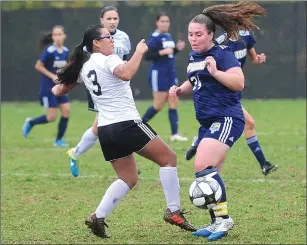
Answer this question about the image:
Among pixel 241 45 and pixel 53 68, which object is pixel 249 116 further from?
pixel 53 68

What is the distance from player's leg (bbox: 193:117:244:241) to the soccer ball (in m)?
0.07

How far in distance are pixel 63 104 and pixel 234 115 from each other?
7251 mm

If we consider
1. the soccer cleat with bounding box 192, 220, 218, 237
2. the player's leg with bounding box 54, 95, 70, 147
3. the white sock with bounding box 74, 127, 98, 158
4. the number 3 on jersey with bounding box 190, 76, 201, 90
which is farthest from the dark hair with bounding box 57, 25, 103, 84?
the player's leg with bounding box 54, 95, 70, 147

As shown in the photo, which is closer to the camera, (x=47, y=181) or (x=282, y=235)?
(x=282, y=235)

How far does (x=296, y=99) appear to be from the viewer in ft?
77.6

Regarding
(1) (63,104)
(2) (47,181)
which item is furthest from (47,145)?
(2) (47,181)

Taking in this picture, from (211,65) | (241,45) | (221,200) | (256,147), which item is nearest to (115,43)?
(241,45)

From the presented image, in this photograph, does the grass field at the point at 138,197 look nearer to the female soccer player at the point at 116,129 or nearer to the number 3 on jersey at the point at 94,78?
the female soccer player at the point at 116,129

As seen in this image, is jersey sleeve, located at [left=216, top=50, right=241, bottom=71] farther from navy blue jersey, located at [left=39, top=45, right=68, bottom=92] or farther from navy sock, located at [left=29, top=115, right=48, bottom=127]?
navy sock, located at [left=29, top=115, right=48, bottom=127]

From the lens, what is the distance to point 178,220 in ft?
21.8

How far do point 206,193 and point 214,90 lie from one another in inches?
34.6

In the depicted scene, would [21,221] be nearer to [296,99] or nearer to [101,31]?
[101,31]

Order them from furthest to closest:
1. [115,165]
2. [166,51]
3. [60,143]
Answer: [166,51] → [60,143] → [115,165]

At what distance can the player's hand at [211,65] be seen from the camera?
624 cm
